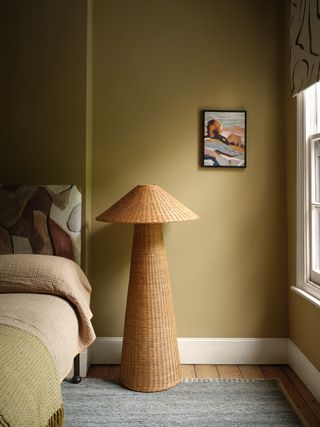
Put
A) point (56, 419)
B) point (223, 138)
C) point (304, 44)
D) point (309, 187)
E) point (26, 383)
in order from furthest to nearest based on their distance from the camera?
point (223, 138)
point (309, 187)
point (304, 44)
point (56, 419)
point (26, 383)

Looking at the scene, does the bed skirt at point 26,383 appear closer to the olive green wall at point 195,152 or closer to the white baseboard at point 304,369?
the olive green wall at point 195,152

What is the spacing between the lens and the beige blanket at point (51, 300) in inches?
71.5

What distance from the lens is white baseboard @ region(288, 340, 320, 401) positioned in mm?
2431

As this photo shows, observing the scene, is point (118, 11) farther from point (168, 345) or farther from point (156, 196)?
point (168, 345)

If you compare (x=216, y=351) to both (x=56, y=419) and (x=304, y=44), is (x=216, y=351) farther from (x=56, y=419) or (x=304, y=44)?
(x=304, y=44)

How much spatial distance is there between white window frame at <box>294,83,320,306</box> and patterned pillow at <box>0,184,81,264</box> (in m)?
1.42

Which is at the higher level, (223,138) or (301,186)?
(223,138)

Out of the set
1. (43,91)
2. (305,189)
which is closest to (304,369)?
(305,189)

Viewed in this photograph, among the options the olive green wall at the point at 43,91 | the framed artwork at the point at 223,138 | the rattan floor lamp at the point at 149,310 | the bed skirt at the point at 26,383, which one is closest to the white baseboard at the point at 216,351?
the rattan floor lamp at the point at 149,310

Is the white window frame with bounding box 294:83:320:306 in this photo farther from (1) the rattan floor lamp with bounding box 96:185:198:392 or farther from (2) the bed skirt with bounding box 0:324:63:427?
(2) the bed skirt with bounding box 0:324:63:427

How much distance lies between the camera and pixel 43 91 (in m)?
2.80

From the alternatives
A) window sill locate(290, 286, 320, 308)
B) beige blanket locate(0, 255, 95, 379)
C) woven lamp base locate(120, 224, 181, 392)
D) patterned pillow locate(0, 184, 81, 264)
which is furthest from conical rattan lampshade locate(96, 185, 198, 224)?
window sill locate(290, 286, 320, 308)

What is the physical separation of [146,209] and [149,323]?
689mm

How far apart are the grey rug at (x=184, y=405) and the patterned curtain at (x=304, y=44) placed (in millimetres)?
1785
